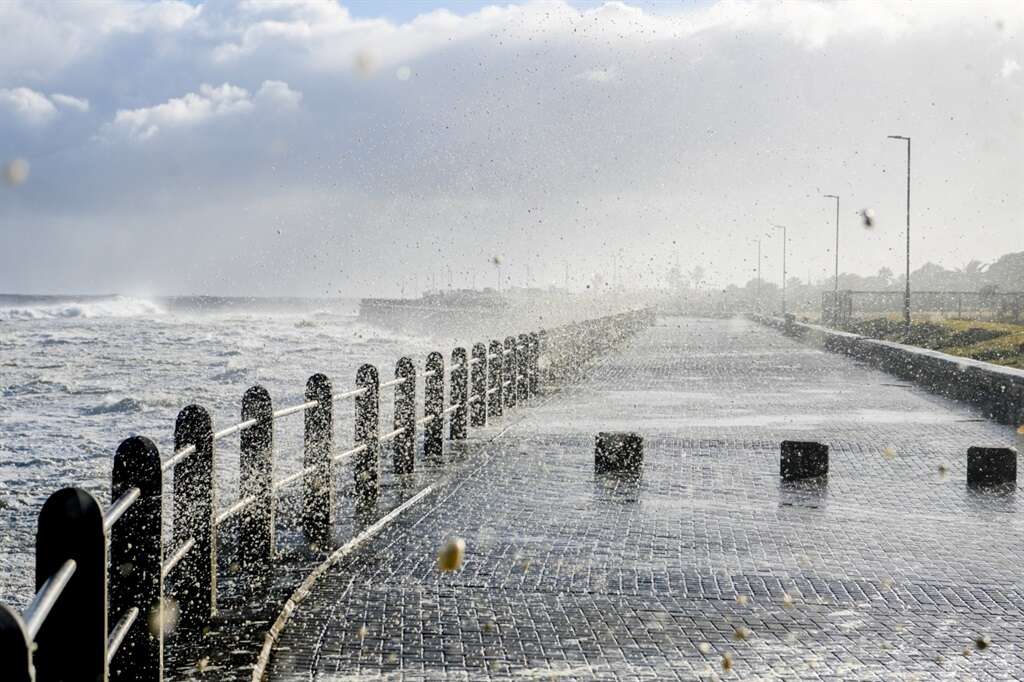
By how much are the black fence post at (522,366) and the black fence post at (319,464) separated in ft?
42.3

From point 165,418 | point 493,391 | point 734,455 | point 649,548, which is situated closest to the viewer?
point 649,548

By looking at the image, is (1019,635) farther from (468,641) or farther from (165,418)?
(165,418)

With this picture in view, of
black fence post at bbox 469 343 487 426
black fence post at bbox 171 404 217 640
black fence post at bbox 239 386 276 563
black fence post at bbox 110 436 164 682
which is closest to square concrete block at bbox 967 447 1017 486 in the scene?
black fence post at bbox 469 343 487 426

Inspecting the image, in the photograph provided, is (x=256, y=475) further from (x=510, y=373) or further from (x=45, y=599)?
(x=510, y=373)

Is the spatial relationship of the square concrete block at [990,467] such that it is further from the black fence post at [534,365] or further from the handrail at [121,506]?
the black fence post at [534,365]

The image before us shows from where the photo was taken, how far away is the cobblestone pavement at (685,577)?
6035mm

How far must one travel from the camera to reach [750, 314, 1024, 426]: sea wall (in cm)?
2025

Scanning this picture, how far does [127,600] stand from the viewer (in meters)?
5.03

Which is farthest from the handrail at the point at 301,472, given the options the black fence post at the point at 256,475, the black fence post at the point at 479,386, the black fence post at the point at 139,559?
the black fence post at the point at 479,386

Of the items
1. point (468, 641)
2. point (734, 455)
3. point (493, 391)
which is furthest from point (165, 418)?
point (468, 641)

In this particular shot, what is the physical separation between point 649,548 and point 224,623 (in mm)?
3514

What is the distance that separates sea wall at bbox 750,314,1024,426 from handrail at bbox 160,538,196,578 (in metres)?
15.7

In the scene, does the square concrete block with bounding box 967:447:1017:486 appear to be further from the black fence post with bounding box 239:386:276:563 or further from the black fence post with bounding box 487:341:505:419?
the black fence post with bounding box 487:341:505:419

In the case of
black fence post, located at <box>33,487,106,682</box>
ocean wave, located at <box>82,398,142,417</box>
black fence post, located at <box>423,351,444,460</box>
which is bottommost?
ocean wave, located at <box>82,398,142,417</box>
